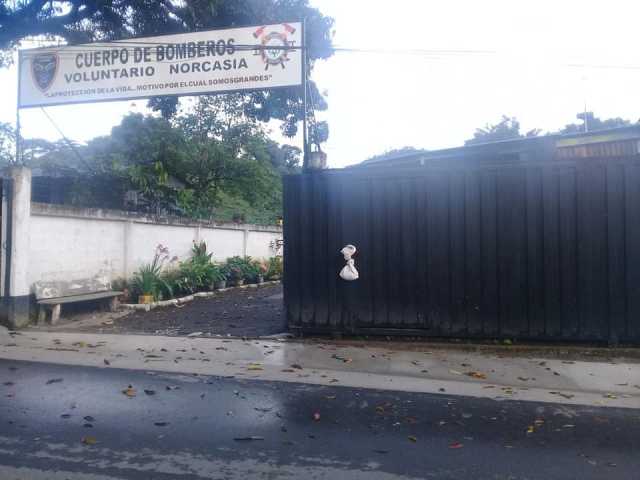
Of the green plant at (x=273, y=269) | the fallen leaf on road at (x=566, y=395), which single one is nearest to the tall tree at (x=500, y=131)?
the green plant at (x=273, y=269)

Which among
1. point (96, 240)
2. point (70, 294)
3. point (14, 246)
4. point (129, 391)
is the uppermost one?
point (96, 240)

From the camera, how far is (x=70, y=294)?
10828 mm

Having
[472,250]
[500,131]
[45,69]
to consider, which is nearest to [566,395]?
[472,250]

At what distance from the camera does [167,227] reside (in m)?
14.2

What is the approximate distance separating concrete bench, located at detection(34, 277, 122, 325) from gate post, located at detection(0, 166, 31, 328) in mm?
432

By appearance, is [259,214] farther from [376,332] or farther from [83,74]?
[376,332]

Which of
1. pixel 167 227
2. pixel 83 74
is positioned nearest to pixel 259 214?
pixel 167 227

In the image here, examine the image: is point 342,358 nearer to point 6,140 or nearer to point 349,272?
point 349,272

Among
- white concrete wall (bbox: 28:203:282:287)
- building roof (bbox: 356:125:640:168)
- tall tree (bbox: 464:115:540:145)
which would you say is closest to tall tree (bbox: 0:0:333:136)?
white concrete wall (bbox: 28:203:282:287)

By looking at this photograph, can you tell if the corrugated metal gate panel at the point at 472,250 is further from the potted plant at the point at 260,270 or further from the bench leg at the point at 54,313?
the potted plant at the point at 260,270

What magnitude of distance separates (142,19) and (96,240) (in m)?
5.58

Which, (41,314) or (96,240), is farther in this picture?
(96,240)

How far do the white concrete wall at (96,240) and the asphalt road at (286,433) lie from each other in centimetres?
422

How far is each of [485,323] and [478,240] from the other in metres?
1.21
